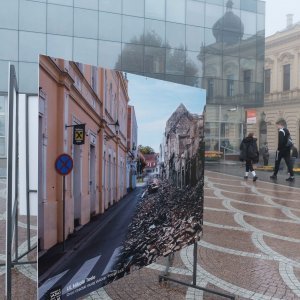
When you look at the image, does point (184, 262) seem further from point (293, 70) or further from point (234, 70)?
point (293, 70)

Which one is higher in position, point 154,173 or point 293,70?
point 293,70

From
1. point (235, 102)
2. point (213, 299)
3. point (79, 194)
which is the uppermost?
point (235, 102)

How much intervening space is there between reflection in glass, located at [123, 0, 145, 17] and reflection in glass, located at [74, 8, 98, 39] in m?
2.33

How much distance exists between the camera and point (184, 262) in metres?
5.28

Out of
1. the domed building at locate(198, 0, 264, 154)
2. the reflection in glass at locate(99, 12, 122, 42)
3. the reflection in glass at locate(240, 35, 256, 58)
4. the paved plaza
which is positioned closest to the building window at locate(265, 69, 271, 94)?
the domed building at locate(198, 0, 264, 154)

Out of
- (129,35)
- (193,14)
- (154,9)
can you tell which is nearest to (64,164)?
(129,35)

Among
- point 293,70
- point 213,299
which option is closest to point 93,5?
point 293,70

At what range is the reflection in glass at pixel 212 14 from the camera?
32812 millimetres

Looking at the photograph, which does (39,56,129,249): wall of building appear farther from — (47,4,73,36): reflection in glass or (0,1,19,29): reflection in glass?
(0,1,19,29): reflection in glass

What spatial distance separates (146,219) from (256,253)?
271cm

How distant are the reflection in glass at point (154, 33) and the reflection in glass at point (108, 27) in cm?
221

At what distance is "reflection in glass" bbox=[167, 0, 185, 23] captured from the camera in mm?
31141

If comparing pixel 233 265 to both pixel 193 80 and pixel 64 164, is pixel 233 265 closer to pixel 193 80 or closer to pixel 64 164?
pixel 64 164

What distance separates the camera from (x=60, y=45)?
93.2ft
